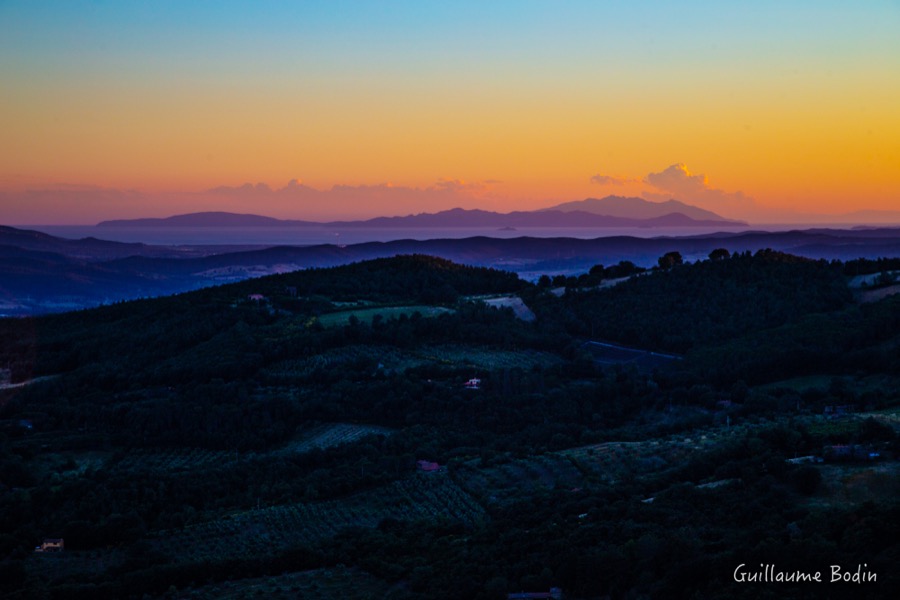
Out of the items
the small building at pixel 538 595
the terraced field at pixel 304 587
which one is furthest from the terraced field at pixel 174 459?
the small building at pixel 538 595

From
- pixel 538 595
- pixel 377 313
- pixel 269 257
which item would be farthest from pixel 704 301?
pixel 269 257

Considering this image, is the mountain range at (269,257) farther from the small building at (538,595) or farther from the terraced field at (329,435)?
the small building at (538,595)

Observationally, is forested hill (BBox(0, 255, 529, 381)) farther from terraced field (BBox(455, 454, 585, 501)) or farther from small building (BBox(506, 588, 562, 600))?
small building (BBox(506, 588, 562, 600))

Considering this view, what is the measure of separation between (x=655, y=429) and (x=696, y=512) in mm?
15992

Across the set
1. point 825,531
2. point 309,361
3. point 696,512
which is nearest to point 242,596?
point 696,512

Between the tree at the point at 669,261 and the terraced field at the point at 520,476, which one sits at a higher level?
the tree at the point at 669,261

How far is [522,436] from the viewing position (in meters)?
40.9

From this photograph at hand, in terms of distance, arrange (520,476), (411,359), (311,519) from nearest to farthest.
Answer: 1. (311,519)
2. (520,476)
3. (411,359)

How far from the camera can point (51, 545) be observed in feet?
99.3

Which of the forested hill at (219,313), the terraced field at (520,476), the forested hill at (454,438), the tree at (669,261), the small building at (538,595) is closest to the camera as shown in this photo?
the small building at (538,595)

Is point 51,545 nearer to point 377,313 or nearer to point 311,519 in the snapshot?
point 311,519

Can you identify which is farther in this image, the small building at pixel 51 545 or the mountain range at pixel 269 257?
the mountain range at pixel 269 257

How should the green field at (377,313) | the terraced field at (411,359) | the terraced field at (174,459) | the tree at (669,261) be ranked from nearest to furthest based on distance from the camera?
the terraced field at (174,459)
the terraced field at (411,359)
the green field at (377,313)
the tree at (669,261)

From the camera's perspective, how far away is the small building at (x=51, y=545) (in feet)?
98.7
